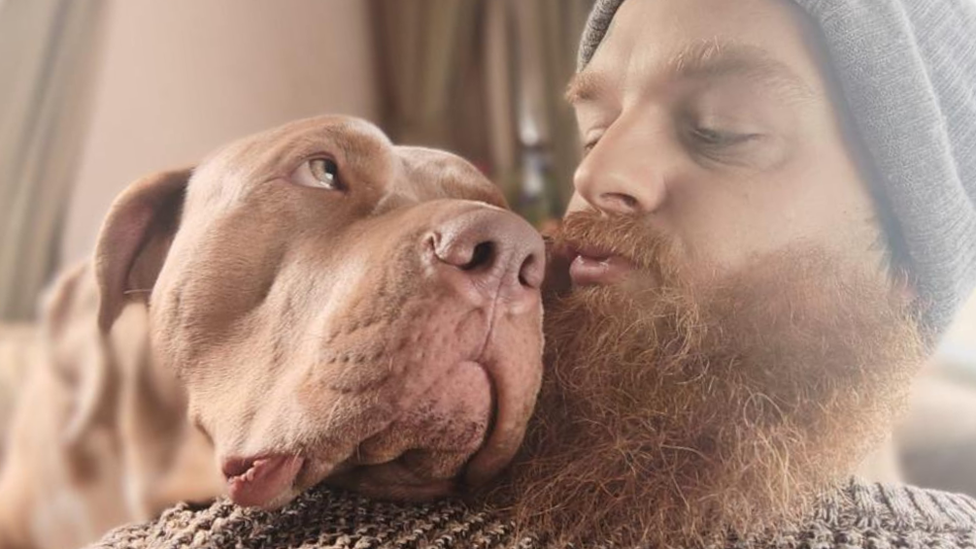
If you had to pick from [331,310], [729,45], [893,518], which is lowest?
[893,518]

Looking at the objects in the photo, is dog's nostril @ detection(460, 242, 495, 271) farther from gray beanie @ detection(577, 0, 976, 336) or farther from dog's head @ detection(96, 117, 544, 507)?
gray beanie @ detection(577, 0, 976, 336)

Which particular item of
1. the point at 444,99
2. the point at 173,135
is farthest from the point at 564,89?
the point at 173,135

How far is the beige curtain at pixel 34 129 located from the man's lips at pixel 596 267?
20 centimetres

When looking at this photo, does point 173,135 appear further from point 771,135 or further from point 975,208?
point 975,208

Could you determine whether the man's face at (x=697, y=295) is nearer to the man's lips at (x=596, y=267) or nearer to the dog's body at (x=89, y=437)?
the man's lips at (x=596, y=267)

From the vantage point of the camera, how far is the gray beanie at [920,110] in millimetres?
393

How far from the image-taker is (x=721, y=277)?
39 cm

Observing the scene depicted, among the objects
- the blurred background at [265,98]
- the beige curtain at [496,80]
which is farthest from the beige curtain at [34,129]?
the beige curtain at [496,80]

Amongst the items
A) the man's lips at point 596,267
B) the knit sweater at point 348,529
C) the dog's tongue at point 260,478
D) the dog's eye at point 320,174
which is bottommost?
the knit sweater at point 348,529

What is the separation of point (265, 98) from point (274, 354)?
108 mm

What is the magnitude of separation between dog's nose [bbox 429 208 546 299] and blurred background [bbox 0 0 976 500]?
66mm

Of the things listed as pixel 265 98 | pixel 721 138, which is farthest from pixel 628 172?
pixel 265 98

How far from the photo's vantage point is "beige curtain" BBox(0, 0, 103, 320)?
33 cm

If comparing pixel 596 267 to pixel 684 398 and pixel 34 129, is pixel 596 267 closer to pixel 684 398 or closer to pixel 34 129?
pixel 684 398
